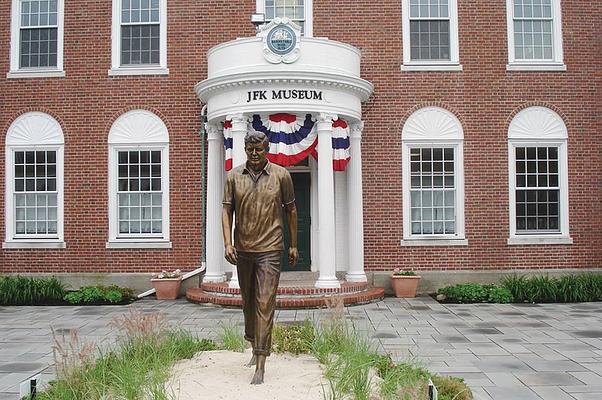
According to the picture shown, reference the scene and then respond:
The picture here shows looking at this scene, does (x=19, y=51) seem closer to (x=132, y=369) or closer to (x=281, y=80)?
(x=281, y=80)

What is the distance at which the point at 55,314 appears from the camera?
12.3 m

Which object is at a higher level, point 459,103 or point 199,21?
point 199,21

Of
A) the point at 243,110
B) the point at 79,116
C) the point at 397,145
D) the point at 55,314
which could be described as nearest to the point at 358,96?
the point at 397,145

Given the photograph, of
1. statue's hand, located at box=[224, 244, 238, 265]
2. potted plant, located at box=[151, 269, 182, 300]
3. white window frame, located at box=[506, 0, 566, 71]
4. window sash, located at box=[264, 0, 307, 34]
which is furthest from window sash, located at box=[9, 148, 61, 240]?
white window frame, located at box=[506, 0, 566, 71]

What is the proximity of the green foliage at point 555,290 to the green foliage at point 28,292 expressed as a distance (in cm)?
1065

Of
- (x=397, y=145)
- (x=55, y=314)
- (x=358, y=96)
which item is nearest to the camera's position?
(x=55, y=314)

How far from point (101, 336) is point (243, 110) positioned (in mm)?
5576

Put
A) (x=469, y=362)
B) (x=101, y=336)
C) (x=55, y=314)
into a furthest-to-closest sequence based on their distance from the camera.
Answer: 1. (x=55, y=314)
2. (x=101, y=336)
3. (x=469, y=362)

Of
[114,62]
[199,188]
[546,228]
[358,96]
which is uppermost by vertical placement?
[114,62]

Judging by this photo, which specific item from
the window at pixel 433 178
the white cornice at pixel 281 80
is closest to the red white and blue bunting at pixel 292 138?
the white cornice at pixel 281 80

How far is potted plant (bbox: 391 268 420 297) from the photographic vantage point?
13.9 metres

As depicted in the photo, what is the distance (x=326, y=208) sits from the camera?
502 inches

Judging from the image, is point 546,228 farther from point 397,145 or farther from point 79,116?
point 79,116

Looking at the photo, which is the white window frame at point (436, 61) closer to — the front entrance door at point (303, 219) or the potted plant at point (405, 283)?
the front entrance door at point (303, 219)
